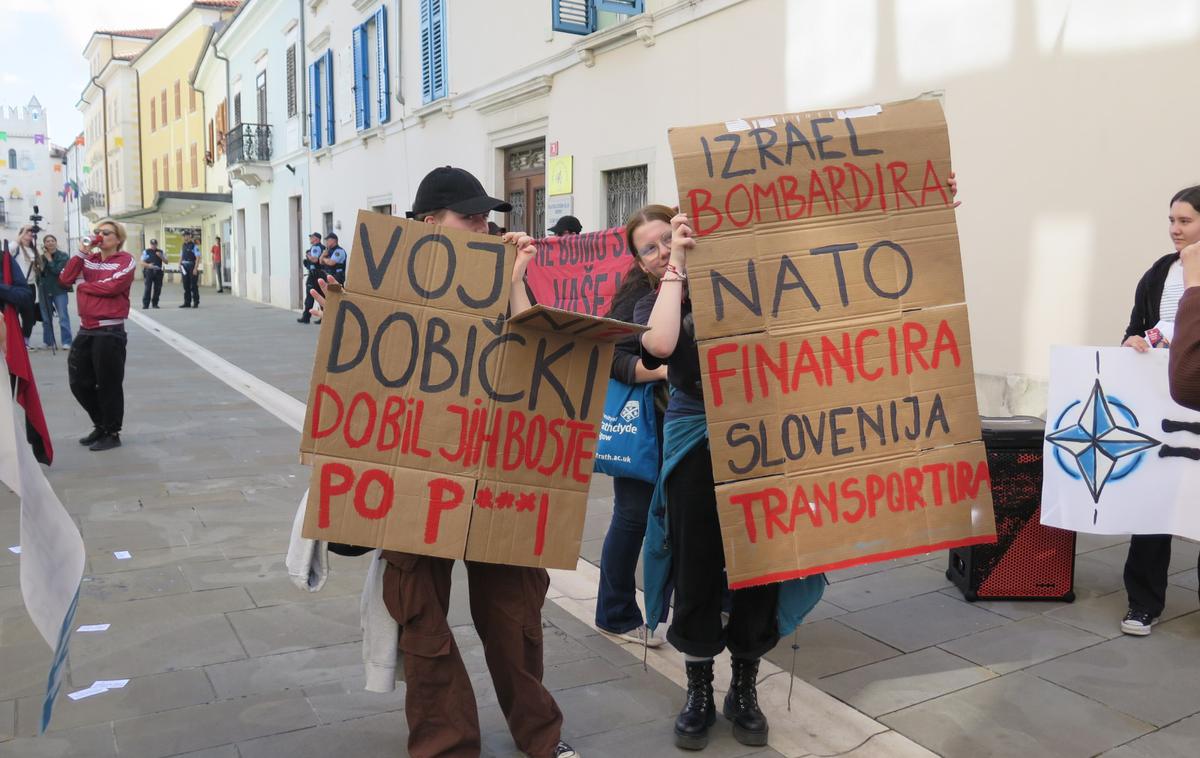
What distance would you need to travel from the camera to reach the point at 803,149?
114 inches

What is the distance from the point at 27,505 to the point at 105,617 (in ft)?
6.19

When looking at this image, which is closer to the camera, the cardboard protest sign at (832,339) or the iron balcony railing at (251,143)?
the cardboard protest sign at (832,339)

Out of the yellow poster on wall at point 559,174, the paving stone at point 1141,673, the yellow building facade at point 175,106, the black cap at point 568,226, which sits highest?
the yellow building facade at point 175,106

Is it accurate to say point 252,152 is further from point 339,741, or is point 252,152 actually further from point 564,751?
point 564,751

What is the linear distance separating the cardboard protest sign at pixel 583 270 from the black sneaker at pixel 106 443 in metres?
3.89

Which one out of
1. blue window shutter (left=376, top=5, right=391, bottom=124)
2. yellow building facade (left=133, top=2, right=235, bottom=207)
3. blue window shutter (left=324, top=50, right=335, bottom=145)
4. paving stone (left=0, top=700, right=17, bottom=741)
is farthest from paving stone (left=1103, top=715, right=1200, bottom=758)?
yellow building facade (left=133, top=2, right=235, bottom=207)

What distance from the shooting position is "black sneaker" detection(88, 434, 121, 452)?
297 inches

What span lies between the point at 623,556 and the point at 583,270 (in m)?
2.29

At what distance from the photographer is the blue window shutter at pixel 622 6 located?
33.4 ft

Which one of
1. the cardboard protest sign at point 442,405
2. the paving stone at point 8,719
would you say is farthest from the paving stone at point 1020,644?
the paving stone at point 8,719

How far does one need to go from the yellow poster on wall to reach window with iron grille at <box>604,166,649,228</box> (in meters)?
0.80

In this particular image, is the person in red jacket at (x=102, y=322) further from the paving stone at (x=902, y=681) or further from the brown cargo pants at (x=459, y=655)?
the paving stone at (x=902, y=681)

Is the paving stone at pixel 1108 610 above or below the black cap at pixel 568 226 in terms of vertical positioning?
below

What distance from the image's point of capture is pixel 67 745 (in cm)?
299
